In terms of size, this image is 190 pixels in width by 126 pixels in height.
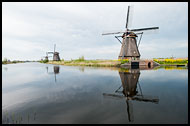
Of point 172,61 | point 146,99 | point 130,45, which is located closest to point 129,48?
point 130,45

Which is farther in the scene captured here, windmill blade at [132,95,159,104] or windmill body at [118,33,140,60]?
windmill body at [118,33,140,60]

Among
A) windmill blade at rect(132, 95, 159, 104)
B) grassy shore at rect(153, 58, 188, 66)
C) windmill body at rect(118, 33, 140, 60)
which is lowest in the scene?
windmill blade at rect(132, 95, 159, 104)

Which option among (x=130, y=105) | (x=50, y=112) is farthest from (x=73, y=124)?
(x=130, y=105)

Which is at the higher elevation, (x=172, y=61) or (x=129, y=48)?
(x=129, y=48)

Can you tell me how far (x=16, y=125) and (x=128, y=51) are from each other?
24.8 m

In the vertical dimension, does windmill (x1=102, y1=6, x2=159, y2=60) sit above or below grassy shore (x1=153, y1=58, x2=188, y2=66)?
above

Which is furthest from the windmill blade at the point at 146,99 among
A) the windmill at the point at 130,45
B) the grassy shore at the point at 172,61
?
the grassy shore at the point at 172,61

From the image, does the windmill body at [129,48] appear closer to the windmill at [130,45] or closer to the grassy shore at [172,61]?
the windmill at [130,45]

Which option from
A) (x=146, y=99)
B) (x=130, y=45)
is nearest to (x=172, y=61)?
(x=130, y=45)

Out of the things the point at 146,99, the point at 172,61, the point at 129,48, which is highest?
the point at 129,48

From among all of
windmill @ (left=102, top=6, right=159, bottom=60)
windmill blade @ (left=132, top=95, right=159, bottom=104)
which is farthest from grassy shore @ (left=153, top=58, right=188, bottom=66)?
windmill blade @ (left=132, top=95, right=159, bottom=104)

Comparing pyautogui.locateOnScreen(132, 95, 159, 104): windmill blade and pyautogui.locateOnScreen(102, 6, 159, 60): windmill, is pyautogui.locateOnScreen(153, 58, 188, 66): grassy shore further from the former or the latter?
pyautogui.locateOnScreen(132, 95, 159, 104): windmill blade

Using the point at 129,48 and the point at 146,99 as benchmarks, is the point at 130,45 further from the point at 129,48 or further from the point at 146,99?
the point at 146,99

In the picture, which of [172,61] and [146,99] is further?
[172,61]
